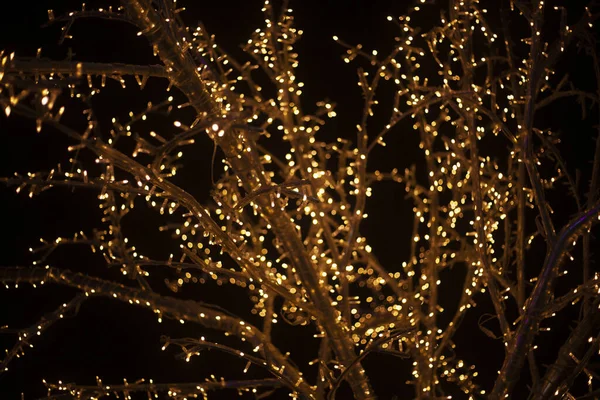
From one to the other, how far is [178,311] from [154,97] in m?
1.68

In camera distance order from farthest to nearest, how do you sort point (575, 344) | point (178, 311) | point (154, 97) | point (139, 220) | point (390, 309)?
point (139, 220) → point (154, 97) → point (390, 309) → point (575, 344) → point (178, 311)

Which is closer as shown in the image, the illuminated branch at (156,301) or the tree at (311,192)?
the tree at (311,192)

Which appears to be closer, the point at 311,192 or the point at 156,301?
the point at 156,301

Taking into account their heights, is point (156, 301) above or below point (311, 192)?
below

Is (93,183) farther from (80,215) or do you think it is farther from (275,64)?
(80,215)

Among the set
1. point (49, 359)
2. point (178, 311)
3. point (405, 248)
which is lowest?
point (49, 359)

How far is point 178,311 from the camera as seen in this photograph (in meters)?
2.55

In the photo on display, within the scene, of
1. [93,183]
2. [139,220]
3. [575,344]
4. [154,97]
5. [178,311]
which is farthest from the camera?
[139,220]

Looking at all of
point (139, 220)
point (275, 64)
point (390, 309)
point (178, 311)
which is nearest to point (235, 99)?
point (275, 64)

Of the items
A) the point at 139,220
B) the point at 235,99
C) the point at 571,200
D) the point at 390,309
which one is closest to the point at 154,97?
the point at 139,220

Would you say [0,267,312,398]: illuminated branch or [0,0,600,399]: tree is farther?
[0,267,312,398]: illuminated branch

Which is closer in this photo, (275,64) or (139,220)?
(275,64)

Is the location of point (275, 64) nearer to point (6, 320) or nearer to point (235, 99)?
point (235, 99)

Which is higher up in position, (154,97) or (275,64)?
(275,64)
